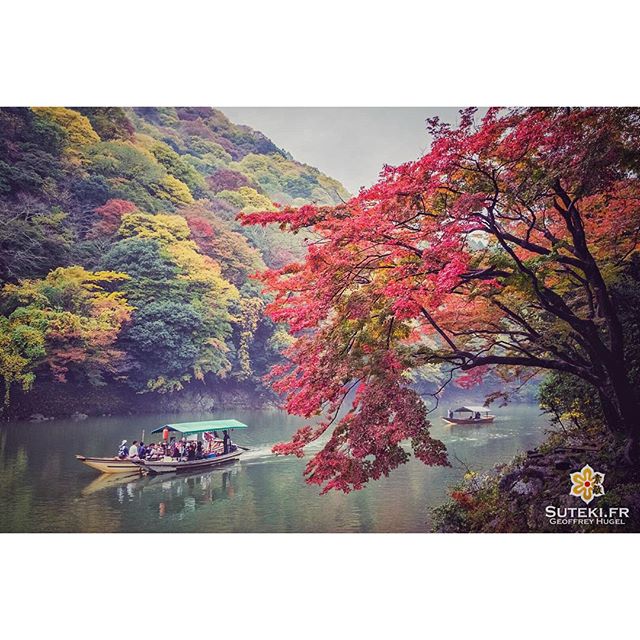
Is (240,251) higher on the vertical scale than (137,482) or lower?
higher

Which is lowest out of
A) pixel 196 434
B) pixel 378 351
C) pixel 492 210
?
pixel 196 434

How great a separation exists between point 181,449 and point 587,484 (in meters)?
3.87

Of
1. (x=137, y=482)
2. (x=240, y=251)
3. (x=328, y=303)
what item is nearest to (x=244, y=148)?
(x=240, y=251)

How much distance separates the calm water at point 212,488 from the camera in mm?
5121

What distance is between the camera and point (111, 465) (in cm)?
555

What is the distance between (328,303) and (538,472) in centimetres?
237

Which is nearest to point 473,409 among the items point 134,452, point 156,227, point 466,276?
point 466,276

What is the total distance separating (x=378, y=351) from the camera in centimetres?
500

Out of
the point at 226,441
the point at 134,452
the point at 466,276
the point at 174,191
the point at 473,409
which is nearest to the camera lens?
the point at 466,276

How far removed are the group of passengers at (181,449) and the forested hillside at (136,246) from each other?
0.53m

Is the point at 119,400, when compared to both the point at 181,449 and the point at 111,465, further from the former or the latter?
the point at 181,449

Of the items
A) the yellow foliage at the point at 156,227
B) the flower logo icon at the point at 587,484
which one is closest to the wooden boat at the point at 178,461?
the yellow foliage at the point at 156,227

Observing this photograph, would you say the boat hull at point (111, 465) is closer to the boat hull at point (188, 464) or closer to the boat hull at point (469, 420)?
the boat hull at point (188, 464)

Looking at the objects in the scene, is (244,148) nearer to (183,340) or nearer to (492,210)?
(183,340)
